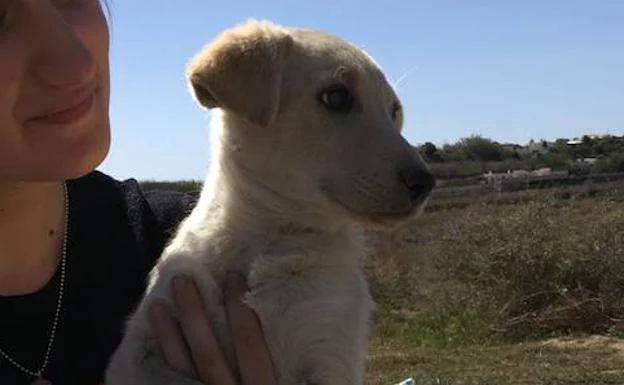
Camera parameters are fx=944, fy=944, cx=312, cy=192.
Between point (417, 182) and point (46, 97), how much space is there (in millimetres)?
1148

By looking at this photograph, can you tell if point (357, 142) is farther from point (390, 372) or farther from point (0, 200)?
point (390, 372)

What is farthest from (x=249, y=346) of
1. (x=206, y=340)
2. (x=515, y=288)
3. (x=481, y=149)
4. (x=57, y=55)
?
(x=481, y=149)

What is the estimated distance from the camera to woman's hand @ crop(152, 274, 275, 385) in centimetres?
234

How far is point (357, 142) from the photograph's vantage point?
9.62 feet

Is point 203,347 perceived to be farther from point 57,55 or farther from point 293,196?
point 57,55

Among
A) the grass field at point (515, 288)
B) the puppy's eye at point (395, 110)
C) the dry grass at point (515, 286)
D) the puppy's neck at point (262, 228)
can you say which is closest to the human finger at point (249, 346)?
the puppy's neck at point (262, 228)

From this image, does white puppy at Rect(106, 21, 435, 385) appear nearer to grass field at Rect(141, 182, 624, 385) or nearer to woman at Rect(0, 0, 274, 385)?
woman at Rect(0, 0, 274, 385)

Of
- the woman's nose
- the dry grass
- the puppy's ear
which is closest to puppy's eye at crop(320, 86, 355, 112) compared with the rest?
the puppy's ear

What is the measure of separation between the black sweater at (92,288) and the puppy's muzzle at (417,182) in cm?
78

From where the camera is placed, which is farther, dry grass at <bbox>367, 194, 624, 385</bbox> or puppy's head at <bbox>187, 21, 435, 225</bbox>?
dry grass at <bbox>367, 194, 624, 385</bbox>

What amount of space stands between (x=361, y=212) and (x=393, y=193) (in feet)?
0.36

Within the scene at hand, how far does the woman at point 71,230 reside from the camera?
207 centimetres

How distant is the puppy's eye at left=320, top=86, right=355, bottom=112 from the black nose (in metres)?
0.35

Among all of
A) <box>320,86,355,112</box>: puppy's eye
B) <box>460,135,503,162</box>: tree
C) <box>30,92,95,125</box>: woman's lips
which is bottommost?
<box>460,135,503,162</box>: tree
